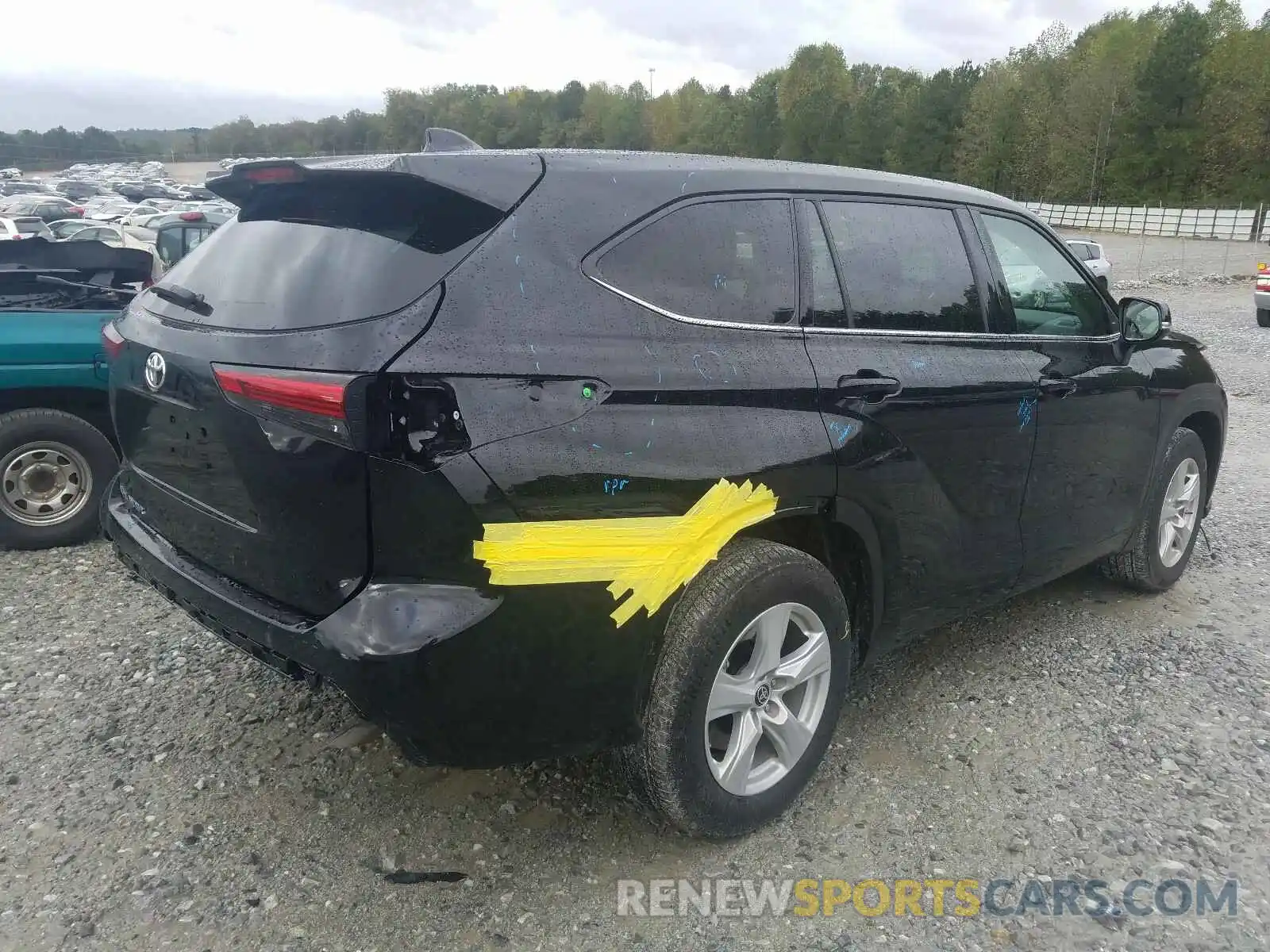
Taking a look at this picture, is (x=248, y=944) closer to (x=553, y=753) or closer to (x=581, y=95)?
(x=553, y=753)

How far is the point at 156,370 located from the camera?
2518 mm

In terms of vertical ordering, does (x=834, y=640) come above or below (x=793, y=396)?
below

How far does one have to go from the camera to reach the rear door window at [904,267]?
2889 mm

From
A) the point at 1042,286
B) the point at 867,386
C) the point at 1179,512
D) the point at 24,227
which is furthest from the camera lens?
the point at 24,227

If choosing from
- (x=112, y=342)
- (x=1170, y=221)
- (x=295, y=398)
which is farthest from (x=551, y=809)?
(x=1170, y=221)

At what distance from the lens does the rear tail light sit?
2043 mm

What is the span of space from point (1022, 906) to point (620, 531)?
57.2 inches

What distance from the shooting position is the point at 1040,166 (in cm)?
7775

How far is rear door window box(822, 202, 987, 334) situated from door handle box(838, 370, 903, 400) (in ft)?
0.57

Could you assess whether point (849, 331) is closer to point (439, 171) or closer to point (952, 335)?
point (952, 335)

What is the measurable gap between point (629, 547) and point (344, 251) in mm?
964

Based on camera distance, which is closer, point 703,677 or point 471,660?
point 471,660

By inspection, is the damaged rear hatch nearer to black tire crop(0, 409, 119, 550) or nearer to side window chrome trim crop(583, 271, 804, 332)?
side window chrome trim crop(583, 271, 804, 332)

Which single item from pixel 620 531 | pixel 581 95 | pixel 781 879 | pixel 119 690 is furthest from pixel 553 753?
pixel 581 95
